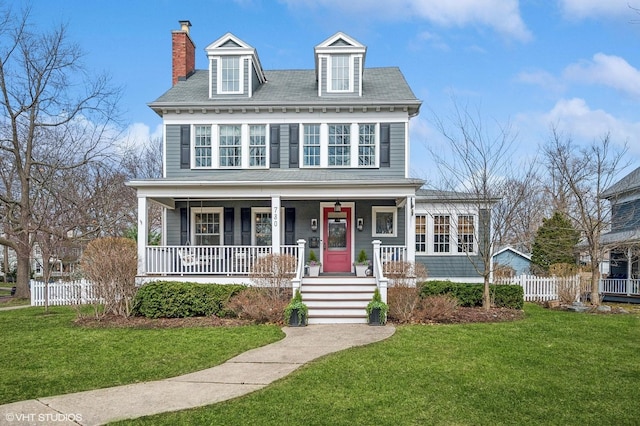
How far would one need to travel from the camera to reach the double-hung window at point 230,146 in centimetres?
1498

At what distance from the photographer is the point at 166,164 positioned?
15.0 m

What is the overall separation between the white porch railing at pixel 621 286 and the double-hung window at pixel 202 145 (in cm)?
1837

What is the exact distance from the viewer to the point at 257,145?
1497 cm

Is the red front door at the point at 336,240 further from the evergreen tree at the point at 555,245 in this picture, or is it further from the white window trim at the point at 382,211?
the evergreen tree at the point at 555,245

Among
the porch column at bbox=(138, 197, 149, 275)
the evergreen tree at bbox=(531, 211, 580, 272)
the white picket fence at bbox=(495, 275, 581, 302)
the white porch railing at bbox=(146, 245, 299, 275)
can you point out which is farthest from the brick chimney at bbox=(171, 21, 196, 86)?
the evergreen tree at bbox=(531, 211, 580, 272)

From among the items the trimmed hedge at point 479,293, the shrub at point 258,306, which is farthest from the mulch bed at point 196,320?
the trimmed hedge at point 479,293

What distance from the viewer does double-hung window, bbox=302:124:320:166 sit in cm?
1489

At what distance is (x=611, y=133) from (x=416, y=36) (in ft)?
24.9

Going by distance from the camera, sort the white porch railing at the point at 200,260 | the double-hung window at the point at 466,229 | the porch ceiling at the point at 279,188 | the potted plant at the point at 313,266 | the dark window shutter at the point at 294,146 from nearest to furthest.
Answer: the porch ceiling at the point at 279,188 < the white porch railing at the point at 200,260 < the potted plant at the point at 313,266 < the dark window shutter at the point at 294,146 < the double-hung window at the point at 466,229

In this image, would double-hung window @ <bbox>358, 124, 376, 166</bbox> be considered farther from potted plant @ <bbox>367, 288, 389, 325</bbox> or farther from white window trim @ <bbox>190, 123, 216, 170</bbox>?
potted plant @ <bbox>367, 288, 389, 325</bbox>

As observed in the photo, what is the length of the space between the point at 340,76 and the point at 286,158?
3.54m

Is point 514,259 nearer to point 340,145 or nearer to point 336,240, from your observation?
point 336,240

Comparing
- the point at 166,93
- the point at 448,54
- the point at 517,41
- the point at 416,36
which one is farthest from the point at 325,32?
the point at 517,41

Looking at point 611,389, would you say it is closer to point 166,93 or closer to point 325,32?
point 325,32
